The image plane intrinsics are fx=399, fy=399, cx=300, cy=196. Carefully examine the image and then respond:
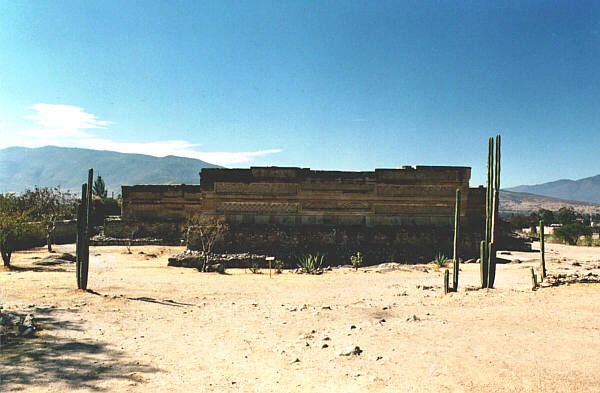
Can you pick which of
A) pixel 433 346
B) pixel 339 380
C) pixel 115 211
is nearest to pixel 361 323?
pixel 433 346

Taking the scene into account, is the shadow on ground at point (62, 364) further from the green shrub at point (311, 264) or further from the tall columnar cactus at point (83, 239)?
the green shrub at point (311, 264)

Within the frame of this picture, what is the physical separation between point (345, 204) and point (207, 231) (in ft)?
23.2

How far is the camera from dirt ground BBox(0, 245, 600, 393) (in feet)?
17.1

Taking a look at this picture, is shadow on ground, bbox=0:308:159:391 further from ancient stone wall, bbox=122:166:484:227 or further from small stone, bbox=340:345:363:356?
ancient stone wall, bbox=122:166:484:227

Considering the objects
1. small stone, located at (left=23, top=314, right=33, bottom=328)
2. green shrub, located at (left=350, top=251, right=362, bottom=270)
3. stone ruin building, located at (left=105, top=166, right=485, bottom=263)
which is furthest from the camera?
stone ruin building, located at (left=105, top=166, right=485, bottom=263)

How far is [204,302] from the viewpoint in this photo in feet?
33.5

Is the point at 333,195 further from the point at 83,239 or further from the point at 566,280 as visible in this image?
the point at 83,239

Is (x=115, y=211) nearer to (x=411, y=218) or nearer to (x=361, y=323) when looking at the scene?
(x=411, y=218)

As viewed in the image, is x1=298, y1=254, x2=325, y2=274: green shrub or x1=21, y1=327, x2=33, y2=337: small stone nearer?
x1=21, y1=327, x2=33, y2=337: small stone

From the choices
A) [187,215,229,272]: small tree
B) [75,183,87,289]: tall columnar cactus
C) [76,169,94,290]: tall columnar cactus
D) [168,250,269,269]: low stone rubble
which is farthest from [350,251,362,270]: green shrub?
[75,183,87,289]: tall columnar cactus

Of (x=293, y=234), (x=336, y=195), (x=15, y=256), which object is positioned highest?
(x=336, y=195)

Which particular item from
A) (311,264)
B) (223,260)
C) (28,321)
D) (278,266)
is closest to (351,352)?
(28,321)

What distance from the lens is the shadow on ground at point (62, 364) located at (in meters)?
5.09

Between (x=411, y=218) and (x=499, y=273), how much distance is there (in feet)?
23.0
